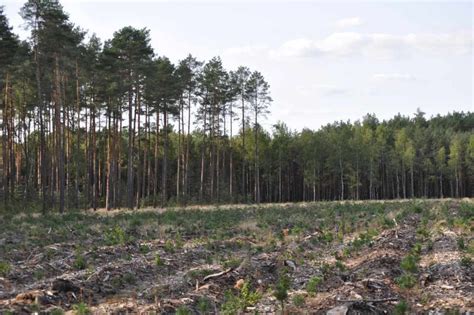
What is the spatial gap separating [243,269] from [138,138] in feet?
109

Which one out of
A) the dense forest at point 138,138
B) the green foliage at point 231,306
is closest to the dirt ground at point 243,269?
the green foliage at point 231,306

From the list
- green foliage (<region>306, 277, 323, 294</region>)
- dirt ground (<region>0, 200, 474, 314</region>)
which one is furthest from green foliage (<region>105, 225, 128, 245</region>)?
green foliage (<region>306, 277, 323, 294</region>)

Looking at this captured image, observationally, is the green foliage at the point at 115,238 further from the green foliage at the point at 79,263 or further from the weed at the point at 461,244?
the weed at the point at 461,244

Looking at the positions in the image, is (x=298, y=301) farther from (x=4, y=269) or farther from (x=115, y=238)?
(x=115, y=238)

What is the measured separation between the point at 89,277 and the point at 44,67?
2459cm

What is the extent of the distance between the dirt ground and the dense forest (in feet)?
49.3

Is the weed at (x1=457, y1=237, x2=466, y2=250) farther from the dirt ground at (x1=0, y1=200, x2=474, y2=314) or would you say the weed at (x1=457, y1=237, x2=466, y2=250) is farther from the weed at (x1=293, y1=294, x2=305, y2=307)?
the weed at (x1=293, y1=294, x2=305, y2=307)

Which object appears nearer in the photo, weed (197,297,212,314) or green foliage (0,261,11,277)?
weed (197,297,212,314)

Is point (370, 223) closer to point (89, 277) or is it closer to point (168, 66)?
point (89, 277)

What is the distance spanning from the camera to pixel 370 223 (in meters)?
21.9

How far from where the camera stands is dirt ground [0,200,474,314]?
9367 mm

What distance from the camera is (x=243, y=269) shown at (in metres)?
12.6

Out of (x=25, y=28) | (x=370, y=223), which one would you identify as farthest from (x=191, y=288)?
(x=25, y=28)

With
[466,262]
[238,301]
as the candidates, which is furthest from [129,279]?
[466,262]
